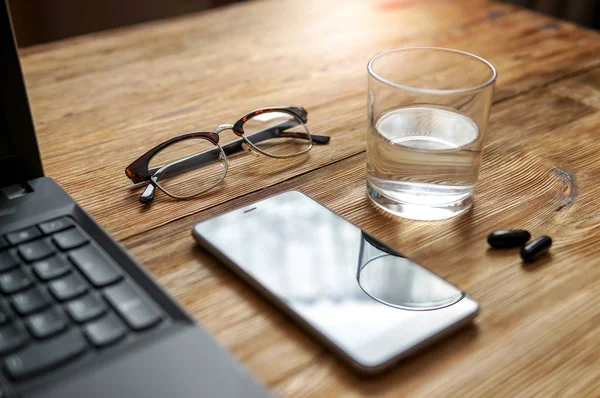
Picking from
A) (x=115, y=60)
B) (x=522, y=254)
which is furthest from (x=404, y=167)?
(x=115, y=60)

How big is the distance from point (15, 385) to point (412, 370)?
0.25m

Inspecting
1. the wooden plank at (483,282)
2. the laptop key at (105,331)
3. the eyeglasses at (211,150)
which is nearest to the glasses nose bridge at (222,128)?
the eyeglasses at (211,150)

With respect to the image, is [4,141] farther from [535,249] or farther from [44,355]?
[535,249]

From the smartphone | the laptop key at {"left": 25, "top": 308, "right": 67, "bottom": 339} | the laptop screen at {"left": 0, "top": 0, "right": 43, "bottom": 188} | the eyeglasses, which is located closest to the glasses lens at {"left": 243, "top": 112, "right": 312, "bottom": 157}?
the eyeglasses

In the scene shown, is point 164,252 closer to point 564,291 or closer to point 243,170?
point 243,170

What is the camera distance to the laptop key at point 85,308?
1.41 ft

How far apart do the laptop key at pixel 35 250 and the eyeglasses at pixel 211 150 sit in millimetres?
154

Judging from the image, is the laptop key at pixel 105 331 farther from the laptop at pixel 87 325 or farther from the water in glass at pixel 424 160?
the water in glass at pixel 424 160

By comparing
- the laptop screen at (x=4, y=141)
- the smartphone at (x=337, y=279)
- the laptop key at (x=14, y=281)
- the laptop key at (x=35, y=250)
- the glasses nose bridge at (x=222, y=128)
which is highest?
the laptop screen at (x=4, y=141)

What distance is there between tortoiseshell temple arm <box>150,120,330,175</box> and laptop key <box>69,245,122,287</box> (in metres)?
0.19

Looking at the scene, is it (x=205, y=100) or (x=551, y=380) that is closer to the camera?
(x=551, y=380)

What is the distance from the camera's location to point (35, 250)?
1.61 ft

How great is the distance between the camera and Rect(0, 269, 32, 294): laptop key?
0.45 m

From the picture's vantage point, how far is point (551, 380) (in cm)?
44
